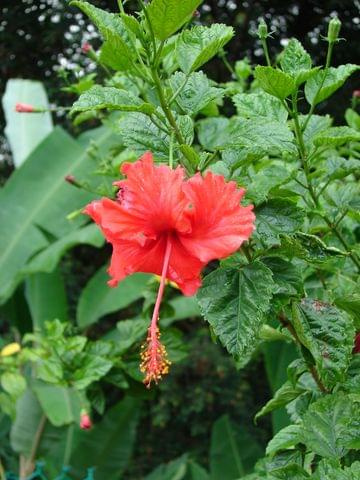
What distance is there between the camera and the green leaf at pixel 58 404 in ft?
8.10

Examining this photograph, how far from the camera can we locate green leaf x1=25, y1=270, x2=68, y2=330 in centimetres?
309

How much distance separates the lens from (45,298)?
314 centimetres

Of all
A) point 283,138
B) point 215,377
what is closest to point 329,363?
point 283,138

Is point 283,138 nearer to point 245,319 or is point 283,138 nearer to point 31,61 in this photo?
point 245,319

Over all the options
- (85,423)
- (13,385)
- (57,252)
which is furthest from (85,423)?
(57,252)

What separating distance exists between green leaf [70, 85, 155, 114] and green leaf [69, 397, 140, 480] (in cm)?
244

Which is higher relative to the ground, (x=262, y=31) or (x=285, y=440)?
(x=262, y=31)

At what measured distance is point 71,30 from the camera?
347cm

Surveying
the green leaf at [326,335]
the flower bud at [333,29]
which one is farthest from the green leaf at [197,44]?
the green leaf at [326,335]

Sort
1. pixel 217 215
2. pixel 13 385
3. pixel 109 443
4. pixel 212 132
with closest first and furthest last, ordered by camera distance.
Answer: pixel 217 215
pixel 212 132
pixel 13 385
pixel 109 443

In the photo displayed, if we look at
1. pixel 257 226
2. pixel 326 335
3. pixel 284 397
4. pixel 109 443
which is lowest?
pixel 109 443

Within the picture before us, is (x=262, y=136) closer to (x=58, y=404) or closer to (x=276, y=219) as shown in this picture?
(x=276, y=219)

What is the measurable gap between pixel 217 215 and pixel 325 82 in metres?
0.28

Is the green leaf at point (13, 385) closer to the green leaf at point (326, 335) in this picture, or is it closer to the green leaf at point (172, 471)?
the green leaf at point (326, 335)
